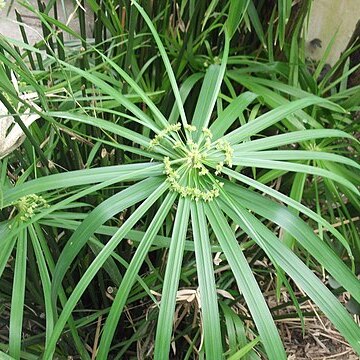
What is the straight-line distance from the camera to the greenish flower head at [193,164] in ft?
2.03

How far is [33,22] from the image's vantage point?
183 centimetres

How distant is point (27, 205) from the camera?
690mm

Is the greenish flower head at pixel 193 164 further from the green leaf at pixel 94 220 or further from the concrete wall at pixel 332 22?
the concrete wall at pixel 332 22

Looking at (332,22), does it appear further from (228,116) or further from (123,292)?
(123,292)

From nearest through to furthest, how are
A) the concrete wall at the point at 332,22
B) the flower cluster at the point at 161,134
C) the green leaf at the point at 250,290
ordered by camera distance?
the green leaf at the point at 250,290
the flower cluster at the point at 161,134
the concrete wall at the point at 332,22

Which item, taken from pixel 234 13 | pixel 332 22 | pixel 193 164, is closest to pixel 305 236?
pixel 193 164

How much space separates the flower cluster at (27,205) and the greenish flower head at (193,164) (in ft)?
0.53

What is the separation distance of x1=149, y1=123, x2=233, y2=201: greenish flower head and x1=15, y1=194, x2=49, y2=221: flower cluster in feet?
0.53

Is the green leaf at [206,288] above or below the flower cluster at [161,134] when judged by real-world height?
below

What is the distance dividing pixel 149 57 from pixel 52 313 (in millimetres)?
595

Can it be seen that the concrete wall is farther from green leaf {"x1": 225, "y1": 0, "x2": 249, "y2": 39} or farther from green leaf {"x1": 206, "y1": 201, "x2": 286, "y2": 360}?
green leaf {"x1": 206, "y1": 201, "x2": 286, "y2": 360}

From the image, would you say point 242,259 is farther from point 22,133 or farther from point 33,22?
point 33,22

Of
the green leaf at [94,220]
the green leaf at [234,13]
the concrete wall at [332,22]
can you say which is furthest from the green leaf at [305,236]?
the concrete wall at [332,22]

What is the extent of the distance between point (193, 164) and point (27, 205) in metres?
0.22
